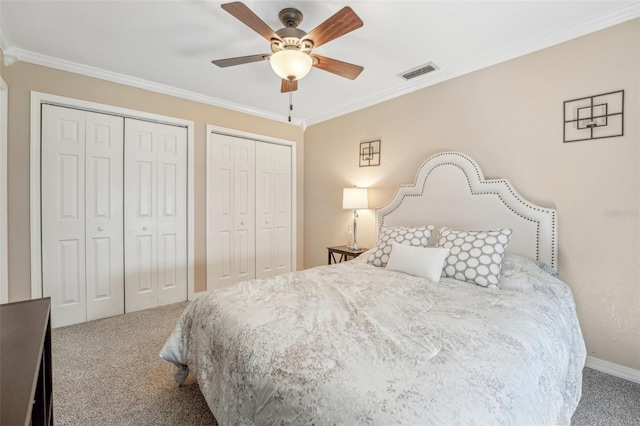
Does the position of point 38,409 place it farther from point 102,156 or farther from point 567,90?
point 567,90

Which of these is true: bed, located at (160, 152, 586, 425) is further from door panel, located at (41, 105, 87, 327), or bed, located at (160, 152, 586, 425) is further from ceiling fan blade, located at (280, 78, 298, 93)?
door panel, located at (41, 105, 87, 327)

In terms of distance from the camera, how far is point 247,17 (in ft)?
5.33

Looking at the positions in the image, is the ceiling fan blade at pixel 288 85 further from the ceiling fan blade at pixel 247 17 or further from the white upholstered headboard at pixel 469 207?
the white upholstered headboard at pixel 469 207

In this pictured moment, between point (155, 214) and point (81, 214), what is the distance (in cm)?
63

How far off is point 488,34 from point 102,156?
11.9 feet

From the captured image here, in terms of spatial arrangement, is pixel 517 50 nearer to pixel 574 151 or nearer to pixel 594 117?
pixel 594 117

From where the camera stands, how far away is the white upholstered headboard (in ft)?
7.32

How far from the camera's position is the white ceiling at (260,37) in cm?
191

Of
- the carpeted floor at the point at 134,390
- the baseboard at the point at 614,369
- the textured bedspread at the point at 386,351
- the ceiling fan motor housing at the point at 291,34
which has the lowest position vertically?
the carpeted floor at the point at 134,390

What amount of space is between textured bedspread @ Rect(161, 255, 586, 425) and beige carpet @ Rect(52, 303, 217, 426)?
0.28m

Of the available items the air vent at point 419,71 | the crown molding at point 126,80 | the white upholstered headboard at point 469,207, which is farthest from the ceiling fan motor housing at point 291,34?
the crown molding at point 126,80

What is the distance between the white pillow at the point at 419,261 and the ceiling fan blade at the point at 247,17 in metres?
1.78

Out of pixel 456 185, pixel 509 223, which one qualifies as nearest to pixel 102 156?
pixel 456 185

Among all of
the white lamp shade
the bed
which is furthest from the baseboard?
the white lamp shade
